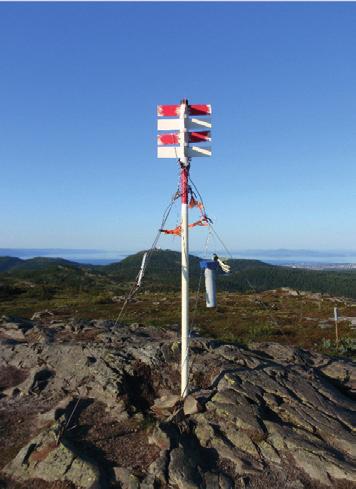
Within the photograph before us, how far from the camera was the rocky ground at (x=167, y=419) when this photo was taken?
35.1 ft

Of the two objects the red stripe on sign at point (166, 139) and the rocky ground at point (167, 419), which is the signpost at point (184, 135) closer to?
the red stripe on sign at point (166, 139)

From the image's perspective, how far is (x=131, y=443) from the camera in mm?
11914

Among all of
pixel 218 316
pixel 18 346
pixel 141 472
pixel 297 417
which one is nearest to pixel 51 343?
pixel 18 346

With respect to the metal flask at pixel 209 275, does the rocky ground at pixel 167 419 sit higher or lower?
lower

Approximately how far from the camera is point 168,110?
13094 mm

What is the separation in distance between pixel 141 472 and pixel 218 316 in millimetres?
32972

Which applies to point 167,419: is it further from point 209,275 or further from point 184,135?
point 184,135

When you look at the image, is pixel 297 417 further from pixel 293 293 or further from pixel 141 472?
pixel 293 293

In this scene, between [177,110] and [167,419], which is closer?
[167,419]

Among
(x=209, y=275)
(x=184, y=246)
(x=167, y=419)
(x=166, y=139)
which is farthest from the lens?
(x=209, y=275)

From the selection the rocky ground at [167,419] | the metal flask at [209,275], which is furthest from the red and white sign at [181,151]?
the rocky ground at [167,419]

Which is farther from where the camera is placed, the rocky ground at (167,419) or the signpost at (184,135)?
the signpost at (184,135)

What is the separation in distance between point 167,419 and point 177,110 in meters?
9.42

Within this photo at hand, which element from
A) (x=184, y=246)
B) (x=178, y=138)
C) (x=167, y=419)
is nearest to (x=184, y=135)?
(x=178, y=138)
